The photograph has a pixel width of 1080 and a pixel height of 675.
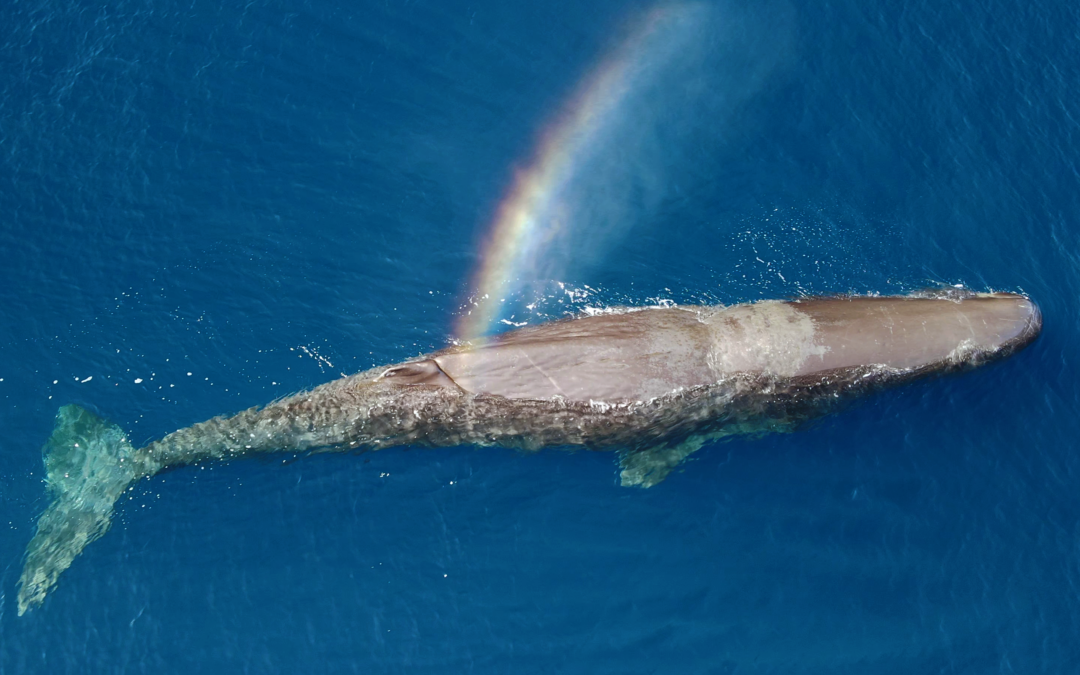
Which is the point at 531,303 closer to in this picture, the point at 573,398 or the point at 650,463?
the point at 573,398

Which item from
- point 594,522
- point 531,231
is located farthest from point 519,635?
point 531,231

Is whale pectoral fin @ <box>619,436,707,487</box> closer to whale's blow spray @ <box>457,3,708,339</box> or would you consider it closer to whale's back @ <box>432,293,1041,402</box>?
whale's back @ <box>432,293,1041,402</box>

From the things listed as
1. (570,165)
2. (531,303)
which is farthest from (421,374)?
(570,165)

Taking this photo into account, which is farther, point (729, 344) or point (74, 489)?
point (729, 344)

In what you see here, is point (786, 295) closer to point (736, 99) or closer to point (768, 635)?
point (736, 99)

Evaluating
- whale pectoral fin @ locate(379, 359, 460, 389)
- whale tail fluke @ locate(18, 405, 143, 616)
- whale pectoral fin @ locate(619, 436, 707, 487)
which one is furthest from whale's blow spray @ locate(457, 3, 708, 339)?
whale tail fluke @ locate(18, 405, 143, 616)

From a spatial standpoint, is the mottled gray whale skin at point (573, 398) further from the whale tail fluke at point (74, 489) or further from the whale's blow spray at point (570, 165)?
the whale's blow spray at point (570, 165)

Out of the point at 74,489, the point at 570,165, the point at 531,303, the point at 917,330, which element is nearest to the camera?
the point at 74,489
